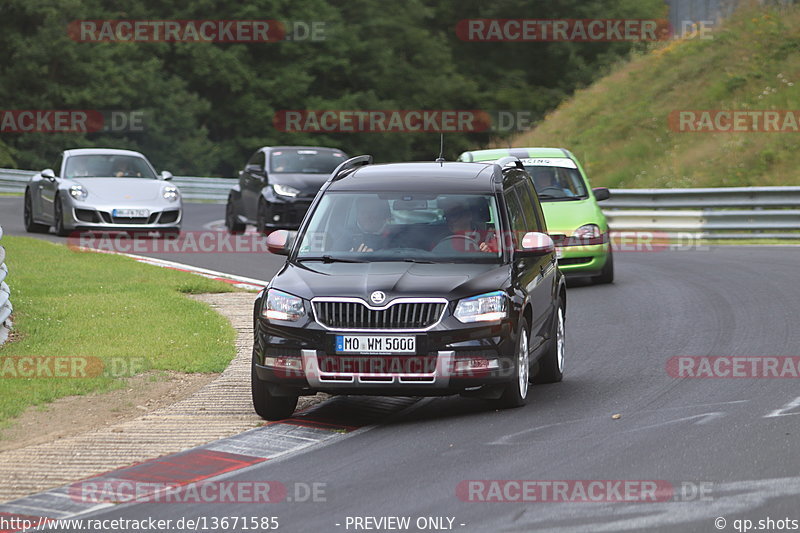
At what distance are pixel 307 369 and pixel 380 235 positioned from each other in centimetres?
143

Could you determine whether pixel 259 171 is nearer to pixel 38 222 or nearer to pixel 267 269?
pixel 38 222

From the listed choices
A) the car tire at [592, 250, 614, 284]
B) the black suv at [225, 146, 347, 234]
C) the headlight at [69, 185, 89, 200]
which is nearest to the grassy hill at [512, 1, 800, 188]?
the black suv at [225, 146, 347, 234]

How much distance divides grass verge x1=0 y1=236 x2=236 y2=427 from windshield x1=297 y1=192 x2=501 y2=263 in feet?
6.54

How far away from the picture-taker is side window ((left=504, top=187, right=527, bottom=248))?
1038 cm

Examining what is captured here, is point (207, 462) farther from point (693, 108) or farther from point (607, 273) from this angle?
point (693, 108)

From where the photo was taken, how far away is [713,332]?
13.7 meters

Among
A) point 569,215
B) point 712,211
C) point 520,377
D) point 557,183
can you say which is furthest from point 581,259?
point 712,211

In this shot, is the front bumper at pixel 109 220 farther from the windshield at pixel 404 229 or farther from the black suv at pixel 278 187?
the windshield at pixel 404 229

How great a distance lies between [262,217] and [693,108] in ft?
52.5

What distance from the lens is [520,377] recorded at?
9.77m

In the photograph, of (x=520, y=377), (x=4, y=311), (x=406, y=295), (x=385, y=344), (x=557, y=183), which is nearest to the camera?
(x=385, y=344)

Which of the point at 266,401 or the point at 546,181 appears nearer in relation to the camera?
the point at 266,401

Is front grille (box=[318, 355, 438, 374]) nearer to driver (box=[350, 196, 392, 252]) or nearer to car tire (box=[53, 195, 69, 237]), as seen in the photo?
driver (box=[350, 196, 392, 252])

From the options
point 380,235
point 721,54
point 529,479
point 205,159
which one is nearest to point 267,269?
point 380,235
